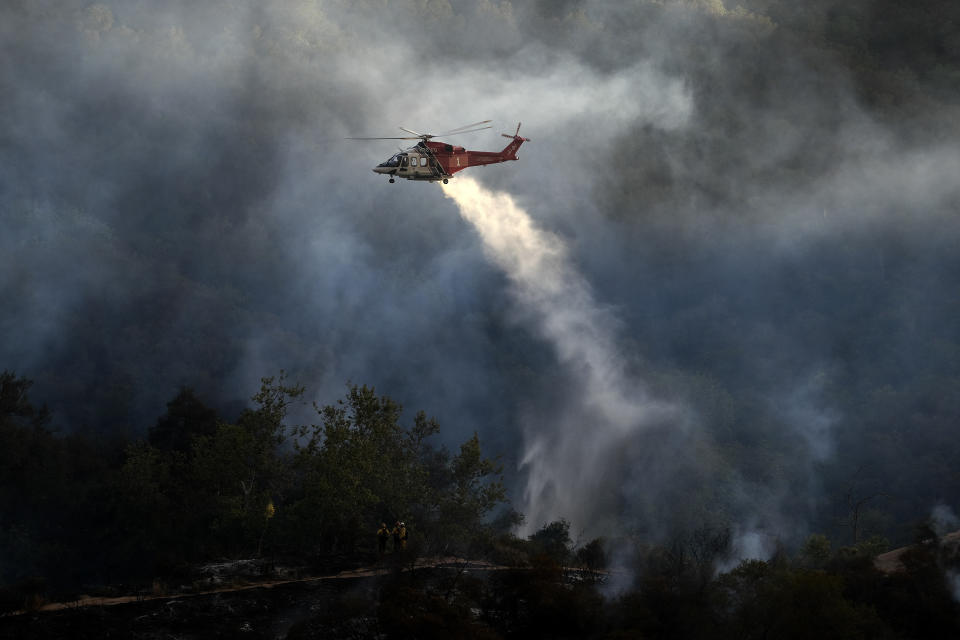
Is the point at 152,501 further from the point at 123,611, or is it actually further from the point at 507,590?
the point at 507,590

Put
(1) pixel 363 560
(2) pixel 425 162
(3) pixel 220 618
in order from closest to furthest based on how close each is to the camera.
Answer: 1. (3) pixel 220 618
2. (1) pixel 363 560
3. (2) pixel 425 162

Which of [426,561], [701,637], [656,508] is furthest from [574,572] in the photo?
[656,508]

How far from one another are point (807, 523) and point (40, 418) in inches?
5553

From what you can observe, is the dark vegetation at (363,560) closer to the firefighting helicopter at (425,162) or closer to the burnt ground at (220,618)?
the burnt ground at (220,618)

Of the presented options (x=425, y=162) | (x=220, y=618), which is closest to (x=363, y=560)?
(x=220, y=618)

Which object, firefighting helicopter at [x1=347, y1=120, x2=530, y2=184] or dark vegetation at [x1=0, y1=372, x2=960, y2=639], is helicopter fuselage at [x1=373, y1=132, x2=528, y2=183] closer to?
firefighting helicopter at [x1=347, y1=120, x2=530, y2=184]

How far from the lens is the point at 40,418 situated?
508 ft

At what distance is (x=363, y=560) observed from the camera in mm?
78562

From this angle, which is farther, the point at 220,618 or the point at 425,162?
the point at 425,162

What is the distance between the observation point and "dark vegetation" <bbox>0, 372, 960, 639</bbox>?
62.5 metres

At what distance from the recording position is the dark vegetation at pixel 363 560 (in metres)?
62.5

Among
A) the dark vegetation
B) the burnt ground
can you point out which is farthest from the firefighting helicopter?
the burnt ground

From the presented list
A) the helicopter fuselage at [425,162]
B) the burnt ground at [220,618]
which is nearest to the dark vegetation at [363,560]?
the burnt ground at [220,618]

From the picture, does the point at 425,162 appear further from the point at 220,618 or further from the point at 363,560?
the point at 220,618
